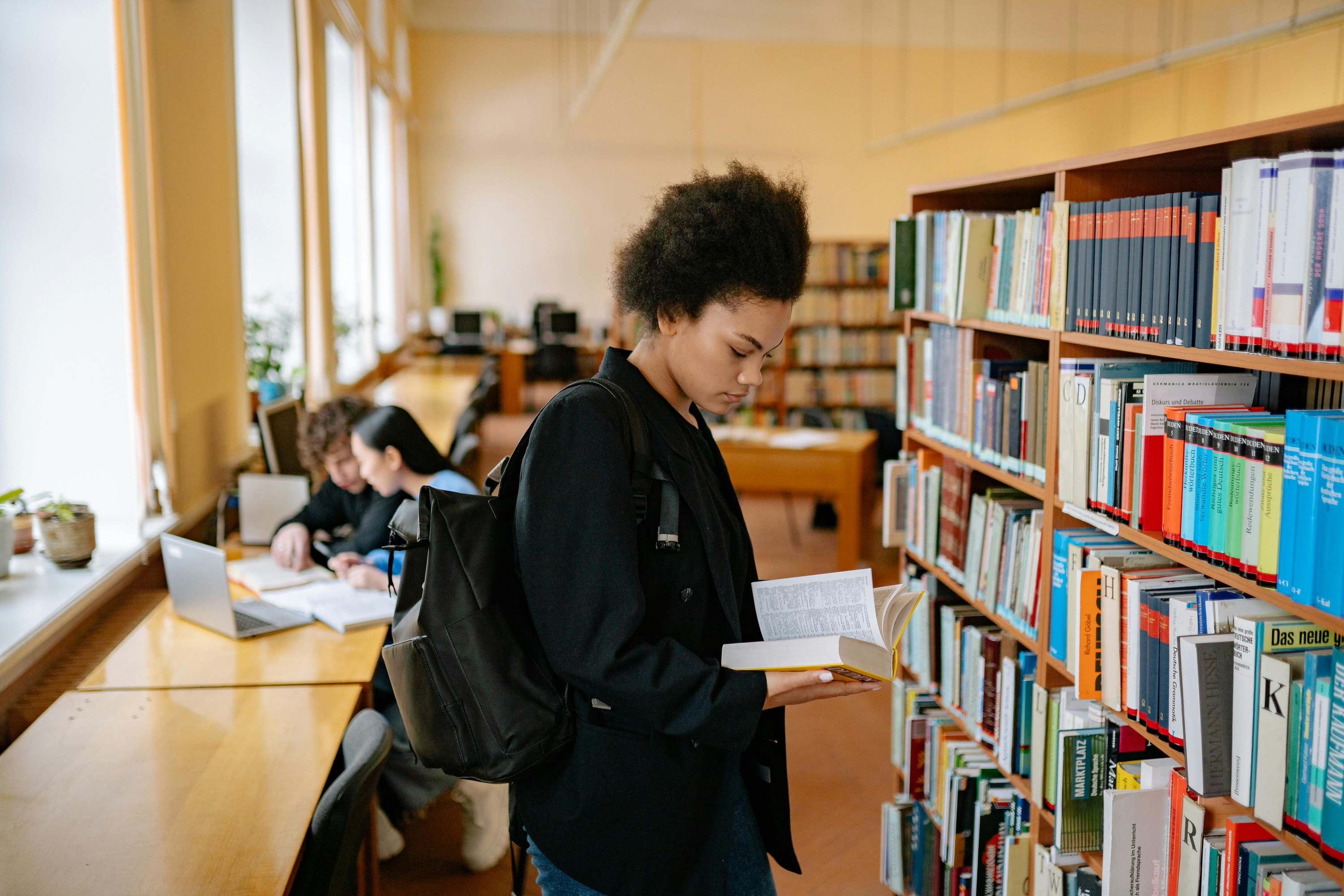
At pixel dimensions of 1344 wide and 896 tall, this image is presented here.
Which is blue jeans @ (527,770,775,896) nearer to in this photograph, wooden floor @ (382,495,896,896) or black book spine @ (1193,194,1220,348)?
black book spine @ (1193,194,1220,348)

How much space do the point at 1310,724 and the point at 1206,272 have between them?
2.31ft

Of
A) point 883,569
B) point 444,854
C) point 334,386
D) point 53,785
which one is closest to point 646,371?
point 53,785

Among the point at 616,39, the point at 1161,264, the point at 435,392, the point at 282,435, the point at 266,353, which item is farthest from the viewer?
the point at 435,392

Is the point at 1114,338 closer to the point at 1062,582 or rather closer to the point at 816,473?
the point at 1062,582

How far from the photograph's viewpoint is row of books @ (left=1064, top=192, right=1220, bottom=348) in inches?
63.6

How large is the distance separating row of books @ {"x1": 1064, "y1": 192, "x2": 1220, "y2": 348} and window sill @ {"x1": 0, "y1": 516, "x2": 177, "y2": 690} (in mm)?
2340

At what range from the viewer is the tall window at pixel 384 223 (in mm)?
9625

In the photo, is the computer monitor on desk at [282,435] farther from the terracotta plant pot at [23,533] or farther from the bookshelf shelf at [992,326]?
the bookshelf shelf at [992,326]

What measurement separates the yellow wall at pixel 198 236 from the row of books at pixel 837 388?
4.91m

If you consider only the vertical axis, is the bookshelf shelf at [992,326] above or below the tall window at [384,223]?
below

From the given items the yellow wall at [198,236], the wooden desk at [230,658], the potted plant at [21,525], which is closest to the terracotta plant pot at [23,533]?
the potted plant at [21,525]

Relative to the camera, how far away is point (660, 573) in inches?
52.6

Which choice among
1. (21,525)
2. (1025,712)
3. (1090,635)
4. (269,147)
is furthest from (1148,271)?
(269,147)

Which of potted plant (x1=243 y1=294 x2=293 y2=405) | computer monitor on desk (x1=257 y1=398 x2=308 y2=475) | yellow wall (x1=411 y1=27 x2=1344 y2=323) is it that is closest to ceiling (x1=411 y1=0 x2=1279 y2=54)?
yellow wall (x1=411 y1=27 x2=1344 y2=323)
